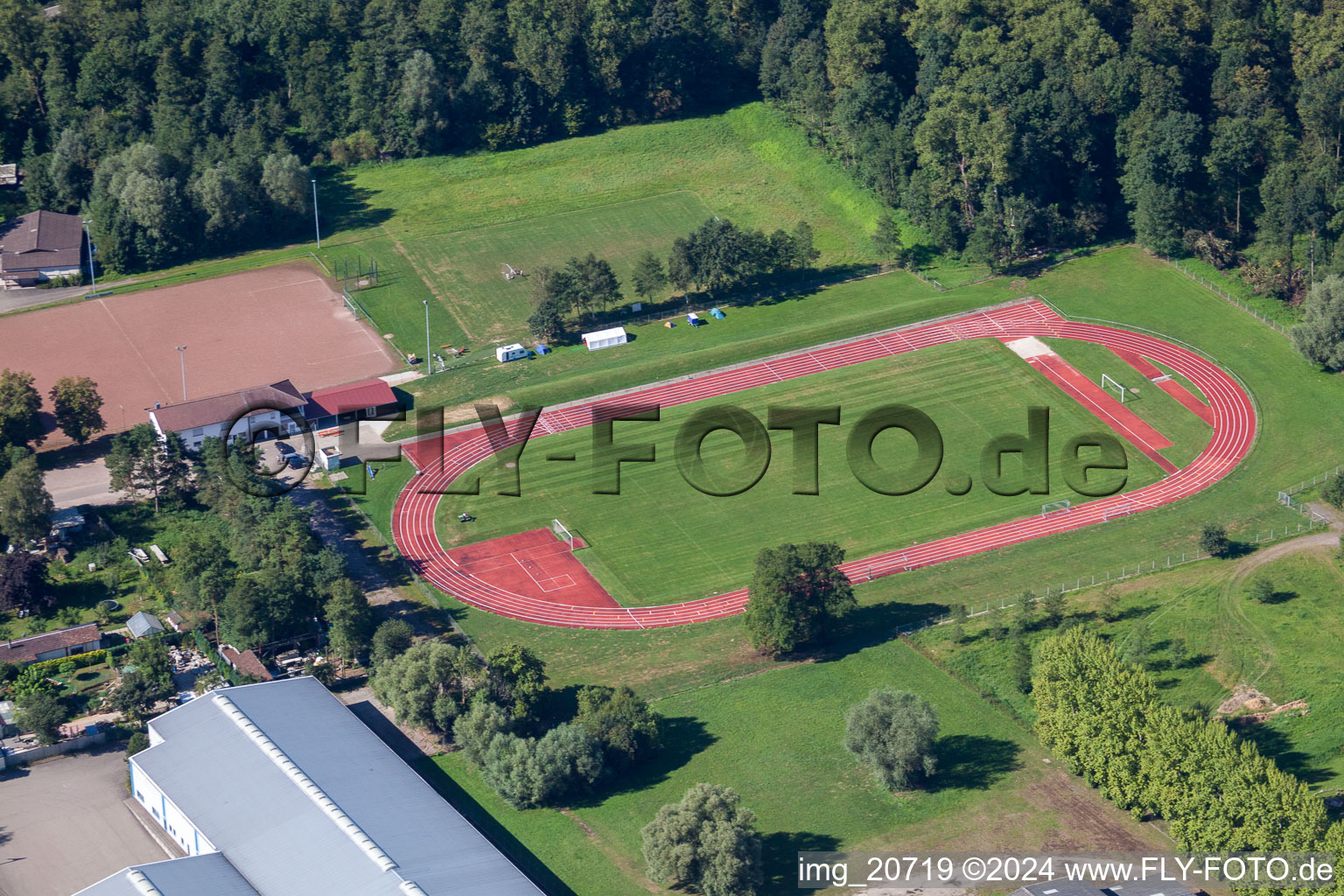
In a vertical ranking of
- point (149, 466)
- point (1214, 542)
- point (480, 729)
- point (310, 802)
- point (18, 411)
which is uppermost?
point (18, 411)

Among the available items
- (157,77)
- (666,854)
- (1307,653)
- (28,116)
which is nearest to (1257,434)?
(1307,653)

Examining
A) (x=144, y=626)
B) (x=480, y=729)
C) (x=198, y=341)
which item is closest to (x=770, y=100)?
(x=198, y=341)

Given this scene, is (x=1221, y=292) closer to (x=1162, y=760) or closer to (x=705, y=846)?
(x=1162, y=760)

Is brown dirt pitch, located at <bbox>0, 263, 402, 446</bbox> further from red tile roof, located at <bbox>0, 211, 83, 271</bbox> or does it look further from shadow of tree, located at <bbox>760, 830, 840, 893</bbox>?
shadow of tree, located at <bbox>760, 830, 840, 893</bbox>

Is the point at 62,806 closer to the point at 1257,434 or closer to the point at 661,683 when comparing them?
the point at 661,683

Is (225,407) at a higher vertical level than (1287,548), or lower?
higher

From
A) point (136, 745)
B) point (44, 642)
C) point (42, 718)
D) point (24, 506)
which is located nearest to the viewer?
point (136, 745)

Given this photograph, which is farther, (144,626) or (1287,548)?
(1287,548)

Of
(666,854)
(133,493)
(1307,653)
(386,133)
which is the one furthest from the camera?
(386,133)
